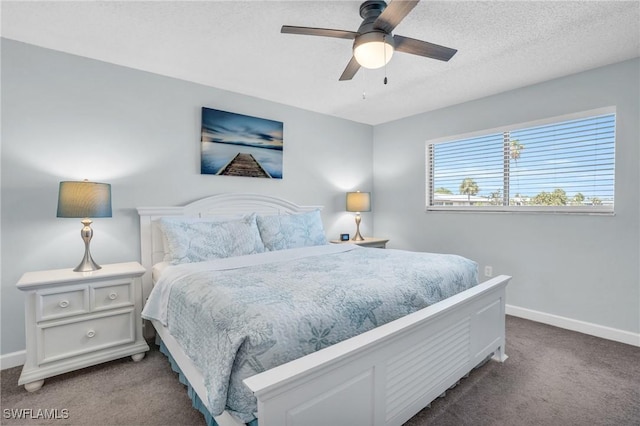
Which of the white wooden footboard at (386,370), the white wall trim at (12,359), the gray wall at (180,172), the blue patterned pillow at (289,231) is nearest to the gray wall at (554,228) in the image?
the gray wall at (180,172)

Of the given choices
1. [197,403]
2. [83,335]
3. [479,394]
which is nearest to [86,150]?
[83,335]

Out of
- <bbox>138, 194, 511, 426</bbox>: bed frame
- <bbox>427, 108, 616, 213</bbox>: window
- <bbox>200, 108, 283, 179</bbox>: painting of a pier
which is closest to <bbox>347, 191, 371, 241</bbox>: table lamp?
<bbox>427, 108, 616, 213</bbox>: window

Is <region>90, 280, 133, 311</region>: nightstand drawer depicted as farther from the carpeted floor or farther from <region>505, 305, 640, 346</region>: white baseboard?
<region>505, 305, 640, 346</region>: white baseboard

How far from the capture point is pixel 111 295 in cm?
228

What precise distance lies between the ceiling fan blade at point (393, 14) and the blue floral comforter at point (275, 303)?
1425mm

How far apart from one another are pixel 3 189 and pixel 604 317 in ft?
16.2

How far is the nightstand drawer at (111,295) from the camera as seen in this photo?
223 centimetres

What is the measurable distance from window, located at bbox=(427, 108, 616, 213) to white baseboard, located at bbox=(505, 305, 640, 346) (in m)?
1.03

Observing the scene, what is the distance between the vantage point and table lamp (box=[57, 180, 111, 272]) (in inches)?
85.3

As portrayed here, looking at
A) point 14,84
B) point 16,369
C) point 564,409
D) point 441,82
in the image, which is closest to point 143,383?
point 16,369

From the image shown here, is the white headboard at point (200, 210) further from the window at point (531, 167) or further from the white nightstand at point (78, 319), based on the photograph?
the window at point (531, 167)

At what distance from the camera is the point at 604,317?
2.79 meters

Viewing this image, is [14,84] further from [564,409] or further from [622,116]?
[622,116]

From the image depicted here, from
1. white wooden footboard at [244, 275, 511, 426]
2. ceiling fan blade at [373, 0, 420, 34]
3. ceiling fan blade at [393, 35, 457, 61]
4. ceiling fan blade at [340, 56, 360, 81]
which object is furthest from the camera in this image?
ceiling fan blade at [340, 56, 360, 81]
